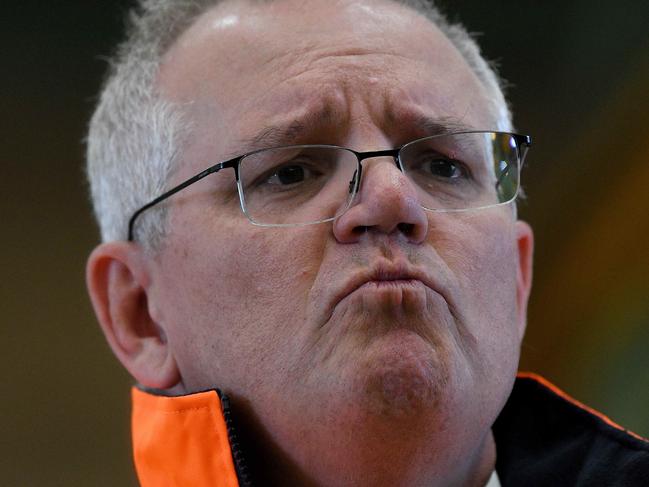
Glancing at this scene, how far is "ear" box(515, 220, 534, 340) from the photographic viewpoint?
1.48m

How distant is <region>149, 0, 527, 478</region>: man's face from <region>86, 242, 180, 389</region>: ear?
0.07m

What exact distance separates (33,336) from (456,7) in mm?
1946

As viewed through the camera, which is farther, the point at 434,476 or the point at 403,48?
the point at 403,48

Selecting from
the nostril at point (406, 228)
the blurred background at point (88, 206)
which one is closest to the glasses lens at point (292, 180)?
the nostril at point (406, 228)

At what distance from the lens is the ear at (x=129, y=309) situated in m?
1.38

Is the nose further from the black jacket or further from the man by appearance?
the black jacket

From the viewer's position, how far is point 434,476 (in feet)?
3.72

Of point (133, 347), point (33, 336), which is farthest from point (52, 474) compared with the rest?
point (133, 347)

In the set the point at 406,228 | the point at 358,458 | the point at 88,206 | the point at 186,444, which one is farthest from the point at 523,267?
the point at 88,206

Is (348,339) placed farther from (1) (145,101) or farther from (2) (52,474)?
(2) (52,474)

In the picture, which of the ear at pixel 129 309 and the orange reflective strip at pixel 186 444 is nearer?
the orange reflective strip at pixel 186 444

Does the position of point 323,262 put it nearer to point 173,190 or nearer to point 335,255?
point 335,255

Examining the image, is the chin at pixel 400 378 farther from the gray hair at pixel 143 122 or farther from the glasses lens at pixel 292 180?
the gray hair at pixel 143 122

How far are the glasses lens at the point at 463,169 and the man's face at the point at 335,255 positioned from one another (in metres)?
0.03
